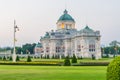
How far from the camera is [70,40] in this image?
119062 mm

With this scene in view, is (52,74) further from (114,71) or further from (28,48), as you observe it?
(28,48)

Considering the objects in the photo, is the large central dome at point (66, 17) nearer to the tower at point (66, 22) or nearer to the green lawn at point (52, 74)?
the tower at point (66, 22)

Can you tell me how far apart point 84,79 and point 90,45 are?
90660mm

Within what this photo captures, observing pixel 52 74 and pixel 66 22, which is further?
pixel 66 22

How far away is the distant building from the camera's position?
106000 millimetres

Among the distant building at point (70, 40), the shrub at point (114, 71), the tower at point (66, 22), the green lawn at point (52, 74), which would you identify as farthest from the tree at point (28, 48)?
the shrub at point (114, 71)

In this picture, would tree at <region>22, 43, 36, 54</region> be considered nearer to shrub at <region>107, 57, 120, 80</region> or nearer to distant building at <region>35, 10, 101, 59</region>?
distant building at <region>35, 10, 101, 59</region>

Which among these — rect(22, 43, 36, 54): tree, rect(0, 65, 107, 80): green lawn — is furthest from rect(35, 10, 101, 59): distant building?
rect(0, 65, 107, 80): green lawn

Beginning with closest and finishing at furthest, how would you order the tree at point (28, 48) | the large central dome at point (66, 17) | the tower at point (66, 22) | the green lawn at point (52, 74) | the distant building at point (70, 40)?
the green lawn at point (52, 74) → the distant building at point (70, 40) → the tower at point (66, 22) → the large central dome at point (66, 17) → the tree at point (28, 48)

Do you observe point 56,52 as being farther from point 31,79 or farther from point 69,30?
point 31,79

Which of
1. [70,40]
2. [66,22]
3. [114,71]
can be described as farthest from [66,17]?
[114,71]

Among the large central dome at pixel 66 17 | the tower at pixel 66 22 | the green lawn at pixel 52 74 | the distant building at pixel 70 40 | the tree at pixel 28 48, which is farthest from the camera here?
the tree at pixel 28 48

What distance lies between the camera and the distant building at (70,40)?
106000 mm

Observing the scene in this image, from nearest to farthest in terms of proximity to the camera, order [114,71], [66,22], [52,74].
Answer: [114,71]
[52,74]
[66,22]
